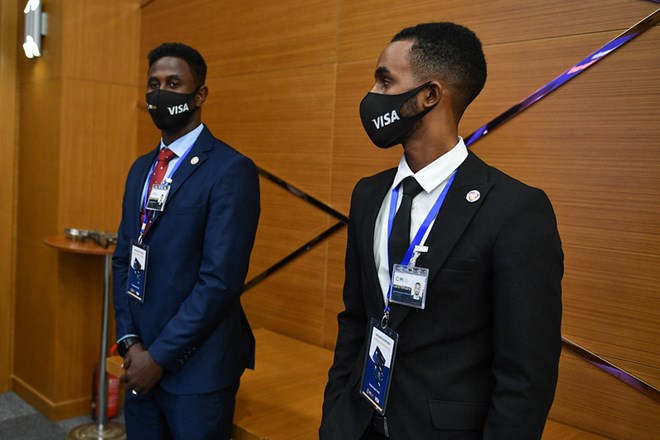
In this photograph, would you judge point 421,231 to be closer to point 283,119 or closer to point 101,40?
point 283,119

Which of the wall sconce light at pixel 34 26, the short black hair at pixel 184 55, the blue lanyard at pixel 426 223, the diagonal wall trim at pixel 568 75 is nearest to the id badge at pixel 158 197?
the short black hair at pixel 184 55

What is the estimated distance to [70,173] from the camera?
372 cm

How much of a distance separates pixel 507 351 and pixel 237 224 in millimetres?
973

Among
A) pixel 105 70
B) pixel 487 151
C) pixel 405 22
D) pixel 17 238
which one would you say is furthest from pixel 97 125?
pixel 487 151

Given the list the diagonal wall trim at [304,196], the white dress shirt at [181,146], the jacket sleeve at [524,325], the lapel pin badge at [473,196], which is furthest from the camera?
the diagonal wall trim at [304,196]

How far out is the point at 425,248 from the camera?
4.04 ft

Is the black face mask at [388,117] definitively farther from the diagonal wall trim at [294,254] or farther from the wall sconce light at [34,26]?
the wall sconce light at [34,26]

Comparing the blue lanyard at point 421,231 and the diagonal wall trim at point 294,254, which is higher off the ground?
the blue lanyard at point 421,231

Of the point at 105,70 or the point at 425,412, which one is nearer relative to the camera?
the point at 425,412

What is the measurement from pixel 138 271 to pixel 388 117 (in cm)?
103

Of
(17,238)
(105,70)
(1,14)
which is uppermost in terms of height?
(1,14)

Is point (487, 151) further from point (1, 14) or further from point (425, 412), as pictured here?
point (1, 14)

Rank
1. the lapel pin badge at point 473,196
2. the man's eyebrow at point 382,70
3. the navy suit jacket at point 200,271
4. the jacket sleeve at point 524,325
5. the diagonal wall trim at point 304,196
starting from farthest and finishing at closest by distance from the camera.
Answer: the diagonal wall trim at point 304,196 → the navy suit jacket at point 200,271 → the man's eyebrow at point 382,70 → the lapel pin badge at point 473,196 → the jacket sleeve at point 524,325

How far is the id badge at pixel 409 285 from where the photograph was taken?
3.99 feet
